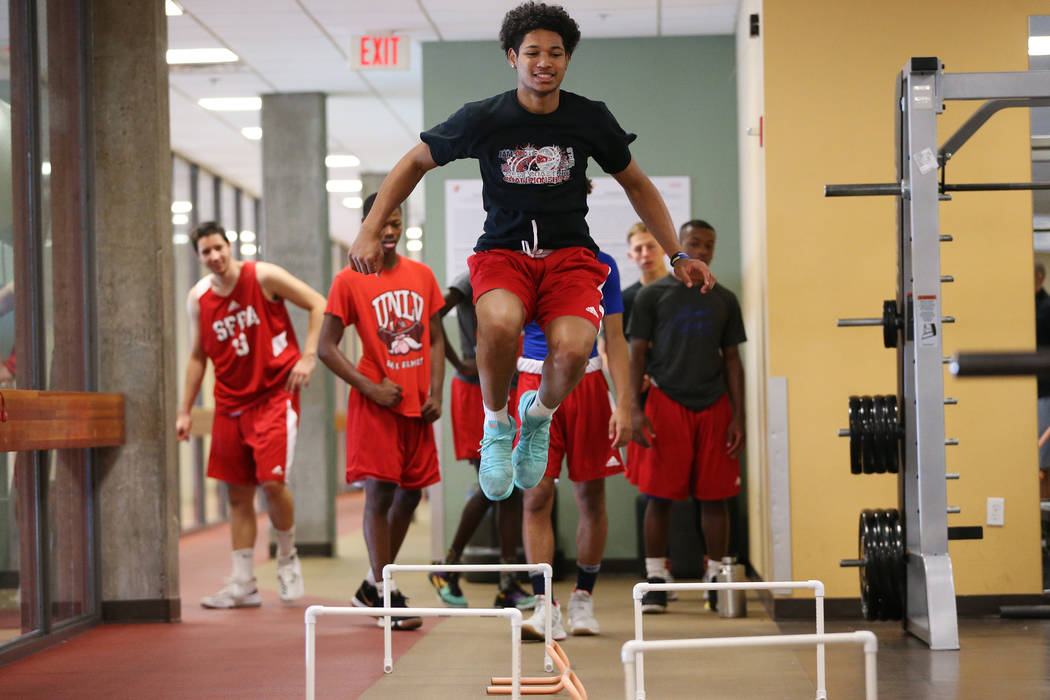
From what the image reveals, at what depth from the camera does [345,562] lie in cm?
705

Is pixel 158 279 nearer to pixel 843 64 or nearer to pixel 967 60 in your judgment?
pixel 843 64

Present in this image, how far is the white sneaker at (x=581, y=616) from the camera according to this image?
425cm

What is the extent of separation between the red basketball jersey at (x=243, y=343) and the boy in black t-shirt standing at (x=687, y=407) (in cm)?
159

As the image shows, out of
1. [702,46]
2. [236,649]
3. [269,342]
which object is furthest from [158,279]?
[702,46]

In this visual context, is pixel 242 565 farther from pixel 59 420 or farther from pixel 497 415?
pixel 497 415

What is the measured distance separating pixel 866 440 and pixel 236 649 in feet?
7.62

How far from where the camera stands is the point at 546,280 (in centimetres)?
287

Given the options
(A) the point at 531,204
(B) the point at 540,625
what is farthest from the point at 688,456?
(A) the point at 531,204

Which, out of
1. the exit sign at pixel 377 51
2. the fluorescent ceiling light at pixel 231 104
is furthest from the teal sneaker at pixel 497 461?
the fluorescent ceiling light at pixel 231 104

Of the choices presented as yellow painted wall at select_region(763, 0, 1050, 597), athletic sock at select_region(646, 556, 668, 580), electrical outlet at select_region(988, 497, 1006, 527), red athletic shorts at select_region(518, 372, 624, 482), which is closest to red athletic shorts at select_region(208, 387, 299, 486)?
red athletic shorts at select_region(518, 372, 624, 482)

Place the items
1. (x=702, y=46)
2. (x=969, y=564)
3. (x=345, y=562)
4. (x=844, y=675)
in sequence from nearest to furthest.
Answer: (x=844, y=675)
(x=969, y=564)
(x=702, y=46)
(x=345, y=562)

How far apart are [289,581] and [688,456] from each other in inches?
73.4

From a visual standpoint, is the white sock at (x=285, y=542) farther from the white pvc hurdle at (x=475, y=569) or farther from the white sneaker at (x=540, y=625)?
the white pvc hurdle at (x=475, y=569)

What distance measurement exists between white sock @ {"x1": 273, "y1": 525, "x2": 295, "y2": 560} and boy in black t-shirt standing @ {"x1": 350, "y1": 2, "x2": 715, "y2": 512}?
243 centimetres
